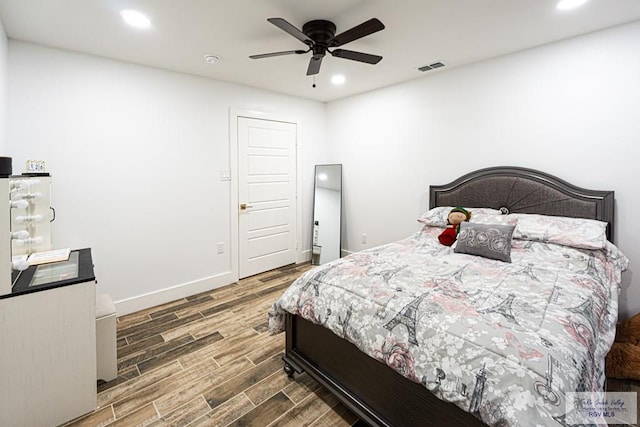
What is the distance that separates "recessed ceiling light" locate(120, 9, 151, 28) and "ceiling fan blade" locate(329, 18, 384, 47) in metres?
1.35

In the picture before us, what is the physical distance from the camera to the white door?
12.9 ft

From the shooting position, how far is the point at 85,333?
5.74ft

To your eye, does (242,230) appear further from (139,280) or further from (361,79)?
(361,79)

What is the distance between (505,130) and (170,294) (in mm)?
3912

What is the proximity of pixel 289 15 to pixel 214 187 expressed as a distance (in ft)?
6.94

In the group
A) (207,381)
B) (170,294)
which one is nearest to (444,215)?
(207,381)

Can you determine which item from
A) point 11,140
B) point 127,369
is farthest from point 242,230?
point 11,140

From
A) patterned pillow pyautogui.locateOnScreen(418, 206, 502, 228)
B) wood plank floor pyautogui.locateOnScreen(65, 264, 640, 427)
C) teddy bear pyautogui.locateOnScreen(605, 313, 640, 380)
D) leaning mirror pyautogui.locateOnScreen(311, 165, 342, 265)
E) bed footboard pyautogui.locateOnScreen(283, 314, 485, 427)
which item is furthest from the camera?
leaning mirror pyautogui.locateOnScreen(311, 165, 342, 265)

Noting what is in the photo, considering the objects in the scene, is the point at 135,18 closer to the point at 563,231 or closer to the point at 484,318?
the point at 484,318

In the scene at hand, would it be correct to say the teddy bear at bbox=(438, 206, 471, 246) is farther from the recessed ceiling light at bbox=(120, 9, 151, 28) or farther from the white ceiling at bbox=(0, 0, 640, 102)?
the recessed ceiling light at bbox=(120, 9, 151, 28)

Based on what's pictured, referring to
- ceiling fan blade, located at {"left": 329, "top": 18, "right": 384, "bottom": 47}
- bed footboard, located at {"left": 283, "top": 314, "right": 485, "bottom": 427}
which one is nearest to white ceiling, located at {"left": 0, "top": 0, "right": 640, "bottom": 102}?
ceiling fan blade, located at {"left": 329, "top": 18, "right": 384, "bottom": 47}

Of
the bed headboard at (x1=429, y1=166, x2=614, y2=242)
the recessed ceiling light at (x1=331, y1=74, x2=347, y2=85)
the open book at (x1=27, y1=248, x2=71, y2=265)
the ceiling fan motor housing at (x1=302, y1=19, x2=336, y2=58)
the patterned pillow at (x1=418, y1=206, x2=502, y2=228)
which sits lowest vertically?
the open book at (x1=27, y1=248, x2=71, y2=265)

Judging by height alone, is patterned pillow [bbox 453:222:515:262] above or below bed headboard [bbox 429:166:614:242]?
below

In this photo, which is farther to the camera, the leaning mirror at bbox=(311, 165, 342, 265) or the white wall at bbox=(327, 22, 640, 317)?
the leaning mirror at bbox=(311, 165, 342, 265)
